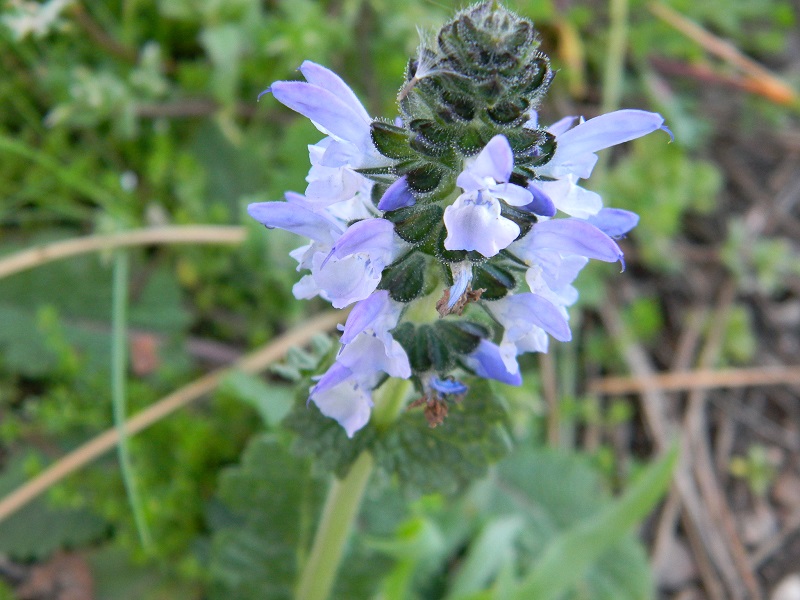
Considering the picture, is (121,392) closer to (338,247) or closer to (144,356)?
(144,356)

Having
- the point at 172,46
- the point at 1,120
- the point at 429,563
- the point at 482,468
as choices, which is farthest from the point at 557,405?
the point at 1,120

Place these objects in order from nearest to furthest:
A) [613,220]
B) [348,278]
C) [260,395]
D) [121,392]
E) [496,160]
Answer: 1. [496,160]
2. [348,278]
3. [613,220]
4. [121,392]
5. [260,395]

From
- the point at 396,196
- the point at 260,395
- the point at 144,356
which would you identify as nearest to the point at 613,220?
the point at 396,196

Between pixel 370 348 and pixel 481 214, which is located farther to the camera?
pixel 370 348

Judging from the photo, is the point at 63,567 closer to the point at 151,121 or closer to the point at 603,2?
the point at 151,121

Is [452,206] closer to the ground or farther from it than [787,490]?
closer to the ground

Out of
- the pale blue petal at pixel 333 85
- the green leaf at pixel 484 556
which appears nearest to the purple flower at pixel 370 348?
the pale blue petal at pixel 333 85
